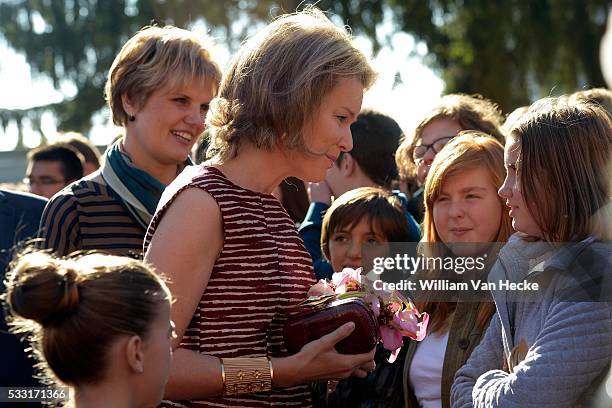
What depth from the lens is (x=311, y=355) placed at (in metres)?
3.02

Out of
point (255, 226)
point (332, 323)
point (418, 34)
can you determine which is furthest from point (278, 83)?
point (418, 34)

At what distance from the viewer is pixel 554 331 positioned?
2.69 metres

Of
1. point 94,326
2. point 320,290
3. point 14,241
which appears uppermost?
point 14,241

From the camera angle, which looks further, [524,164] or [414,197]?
[414,197]

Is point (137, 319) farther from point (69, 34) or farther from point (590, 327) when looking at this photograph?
point (69, 34)

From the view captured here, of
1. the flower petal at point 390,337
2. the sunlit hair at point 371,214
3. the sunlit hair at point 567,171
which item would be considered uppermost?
the sunlit hair at point 371,214

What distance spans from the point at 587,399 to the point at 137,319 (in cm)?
119

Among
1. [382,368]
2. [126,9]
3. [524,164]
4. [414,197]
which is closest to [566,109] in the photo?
[524,164]

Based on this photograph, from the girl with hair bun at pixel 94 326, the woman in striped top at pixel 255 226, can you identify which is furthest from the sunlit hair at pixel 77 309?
the woman in striped top at pixel 255 226

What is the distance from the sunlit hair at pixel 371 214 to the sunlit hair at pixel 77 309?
193 centimetres

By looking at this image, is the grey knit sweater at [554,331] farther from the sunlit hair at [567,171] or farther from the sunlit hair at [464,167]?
the sunlit hair at [464,167]

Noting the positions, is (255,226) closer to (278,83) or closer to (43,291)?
(278,83)

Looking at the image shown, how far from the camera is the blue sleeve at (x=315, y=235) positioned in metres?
4.79

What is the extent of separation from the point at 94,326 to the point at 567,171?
137 centimetres
